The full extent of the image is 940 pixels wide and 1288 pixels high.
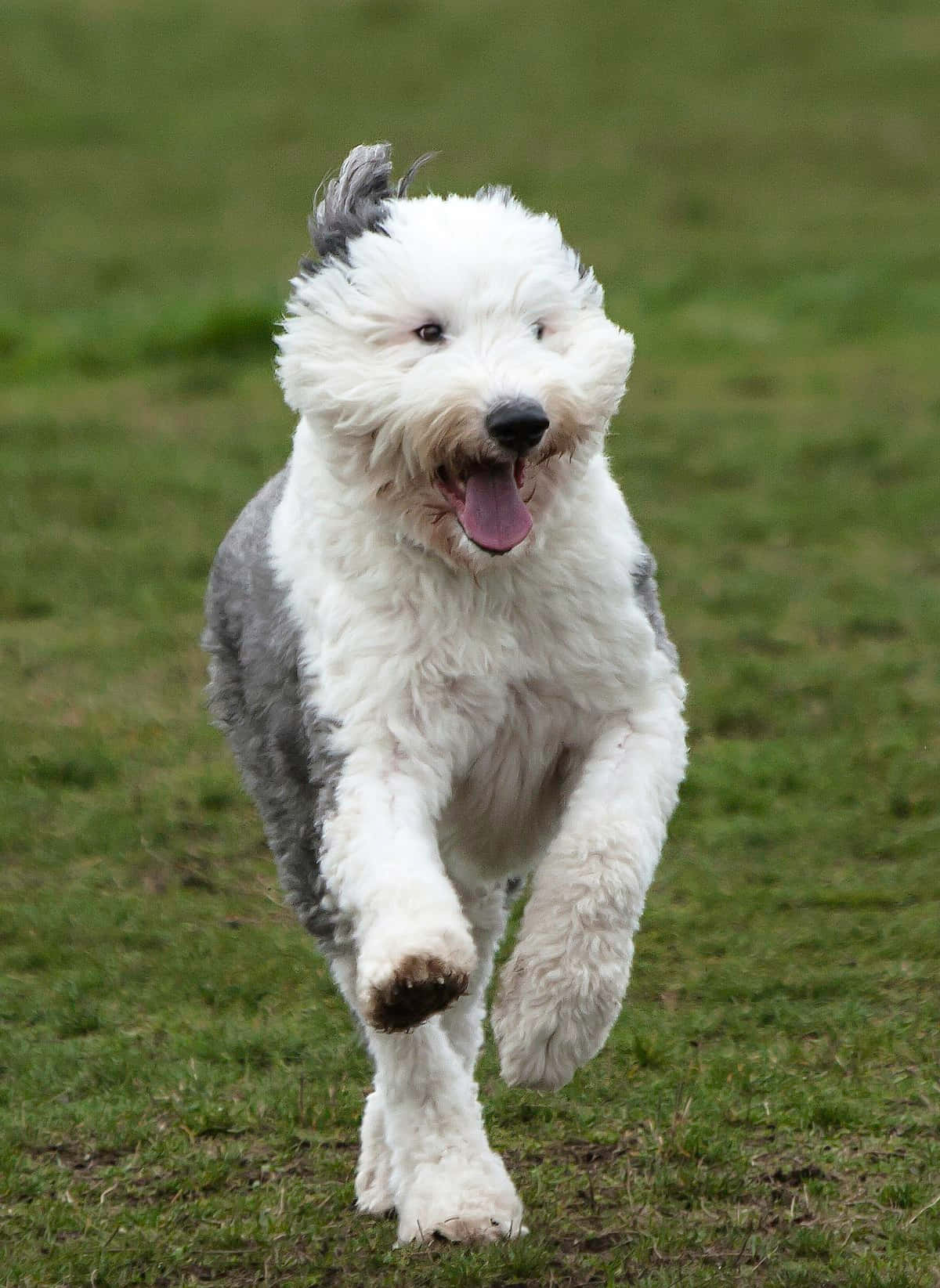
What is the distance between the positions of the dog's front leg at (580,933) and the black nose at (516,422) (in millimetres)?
702

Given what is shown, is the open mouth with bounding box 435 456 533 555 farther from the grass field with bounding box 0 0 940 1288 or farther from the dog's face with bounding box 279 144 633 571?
the grass field with bounding box 0 0 940 1288

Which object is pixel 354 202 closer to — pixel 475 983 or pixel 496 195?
pixel 496 195

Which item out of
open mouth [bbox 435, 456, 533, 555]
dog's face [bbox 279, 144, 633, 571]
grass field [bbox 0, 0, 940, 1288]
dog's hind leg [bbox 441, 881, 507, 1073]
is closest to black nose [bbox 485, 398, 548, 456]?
dog's face [bbox 279, 144, 633, 571]

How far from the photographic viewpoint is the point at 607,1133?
492 cm

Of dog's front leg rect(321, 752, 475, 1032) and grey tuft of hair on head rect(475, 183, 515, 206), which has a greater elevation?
→ grey tuft of hair on head rect(475, 183, 515, 206)

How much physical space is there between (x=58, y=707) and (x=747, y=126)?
11342 millimetres

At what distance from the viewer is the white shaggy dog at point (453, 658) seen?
3.82 m

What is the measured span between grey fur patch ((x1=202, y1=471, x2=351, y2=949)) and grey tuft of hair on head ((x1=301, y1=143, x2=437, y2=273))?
2.39ft

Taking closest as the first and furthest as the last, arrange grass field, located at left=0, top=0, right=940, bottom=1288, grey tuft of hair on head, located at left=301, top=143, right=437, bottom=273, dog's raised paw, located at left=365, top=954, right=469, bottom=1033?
dog's raised paw, located at left=365, top=954, right=469, bottom=1033
grey tuft of hair on head, located at left=301, top=143, right=437, bottom=273
grass field, located at left=0, top=0, right=940, bottom=1288

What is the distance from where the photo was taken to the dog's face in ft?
12.5

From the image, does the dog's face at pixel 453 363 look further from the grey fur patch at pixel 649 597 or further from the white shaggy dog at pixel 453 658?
the grey fur patch at pixel 649 597

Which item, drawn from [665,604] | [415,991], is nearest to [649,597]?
[415,991]

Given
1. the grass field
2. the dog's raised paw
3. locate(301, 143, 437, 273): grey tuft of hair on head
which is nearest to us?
the dog's raised paw

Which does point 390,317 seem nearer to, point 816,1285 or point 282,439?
point 816,1285
